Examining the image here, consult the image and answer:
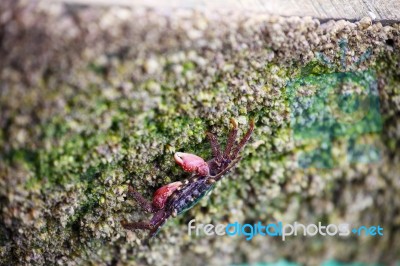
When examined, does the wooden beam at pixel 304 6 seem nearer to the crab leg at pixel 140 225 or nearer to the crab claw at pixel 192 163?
the crab claw at pixel 192 163

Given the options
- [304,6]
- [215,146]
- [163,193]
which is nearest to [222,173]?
[215,146]

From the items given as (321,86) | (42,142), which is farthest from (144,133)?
(321,86)

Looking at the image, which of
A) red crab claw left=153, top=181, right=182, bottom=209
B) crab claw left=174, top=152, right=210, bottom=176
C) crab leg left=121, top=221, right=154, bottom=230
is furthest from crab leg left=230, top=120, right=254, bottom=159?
crab leg left=121, top=221, right=154, bottom=230

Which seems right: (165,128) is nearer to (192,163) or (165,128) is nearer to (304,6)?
(192,163)

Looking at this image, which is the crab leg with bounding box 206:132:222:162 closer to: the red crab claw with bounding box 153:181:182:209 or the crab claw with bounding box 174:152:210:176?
the crab claw with bounding box 174:152:210:176

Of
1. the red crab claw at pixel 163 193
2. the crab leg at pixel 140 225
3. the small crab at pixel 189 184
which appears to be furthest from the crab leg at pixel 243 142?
the crab leg at pixel 140 225

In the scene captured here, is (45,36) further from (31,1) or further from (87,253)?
(87,253)
